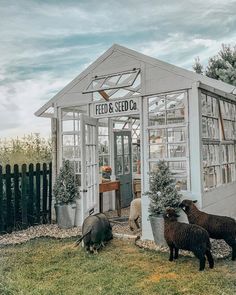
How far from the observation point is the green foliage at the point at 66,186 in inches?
256

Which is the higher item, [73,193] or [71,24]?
[71,24]

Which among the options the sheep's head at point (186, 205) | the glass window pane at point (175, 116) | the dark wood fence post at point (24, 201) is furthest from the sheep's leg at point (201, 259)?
the dark wood fence post at point (24, 201)

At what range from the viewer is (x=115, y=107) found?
6.21 metres

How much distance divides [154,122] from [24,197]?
3059 millimetres

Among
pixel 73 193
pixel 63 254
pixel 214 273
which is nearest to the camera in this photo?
pixel 214 273

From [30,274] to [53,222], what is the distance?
116 inches

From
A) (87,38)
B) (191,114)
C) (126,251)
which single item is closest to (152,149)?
(191,114)

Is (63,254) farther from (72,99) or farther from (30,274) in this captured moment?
(72,99)

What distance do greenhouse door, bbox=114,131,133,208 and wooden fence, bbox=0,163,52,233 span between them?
2.10m

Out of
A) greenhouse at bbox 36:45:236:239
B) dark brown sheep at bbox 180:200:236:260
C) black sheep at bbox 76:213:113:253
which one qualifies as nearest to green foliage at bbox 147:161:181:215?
greenhouse at bbox 36:45:236:239

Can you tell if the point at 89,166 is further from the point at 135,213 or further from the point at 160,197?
the point at 160,197

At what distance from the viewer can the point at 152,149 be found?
18.8 feet

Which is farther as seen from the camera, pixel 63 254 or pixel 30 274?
pixel 63 254

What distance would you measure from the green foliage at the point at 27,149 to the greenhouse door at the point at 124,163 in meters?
2.25
